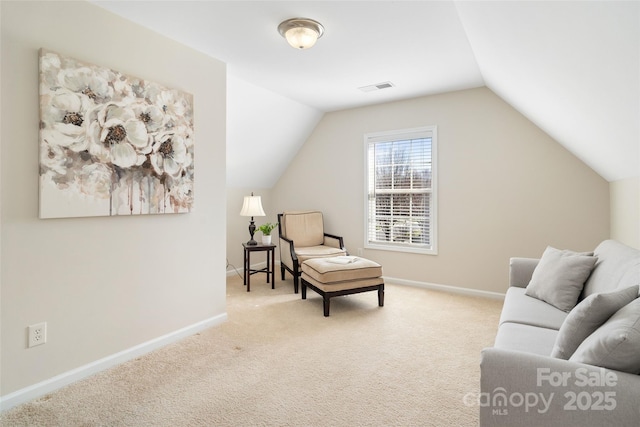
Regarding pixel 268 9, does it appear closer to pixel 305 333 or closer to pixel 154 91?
pixel 154 91

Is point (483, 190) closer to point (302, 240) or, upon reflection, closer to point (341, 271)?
point (341, 271)

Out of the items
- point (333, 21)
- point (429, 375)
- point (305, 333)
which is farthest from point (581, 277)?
point (333, 21)

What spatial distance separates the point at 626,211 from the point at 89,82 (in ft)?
13.5

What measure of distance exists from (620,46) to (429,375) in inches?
78.3

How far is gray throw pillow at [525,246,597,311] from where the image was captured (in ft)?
7.01

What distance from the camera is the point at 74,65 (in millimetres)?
2021

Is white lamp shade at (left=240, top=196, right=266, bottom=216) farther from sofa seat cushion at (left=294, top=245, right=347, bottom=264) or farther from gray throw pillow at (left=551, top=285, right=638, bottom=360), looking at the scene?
gray throw pillow at (left=551, top=285, right=638, bottom=360)

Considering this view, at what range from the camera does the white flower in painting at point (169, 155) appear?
2.48m

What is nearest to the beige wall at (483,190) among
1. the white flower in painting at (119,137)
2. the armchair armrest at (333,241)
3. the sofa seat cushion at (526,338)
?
the armchair armrest at (333,241)

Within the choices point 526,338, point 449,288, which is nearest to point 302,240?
point 449,288

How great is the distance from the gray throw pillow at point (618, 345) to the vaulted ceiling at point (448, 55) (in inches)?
42.1

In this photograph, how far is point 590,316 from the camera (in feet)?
4.32

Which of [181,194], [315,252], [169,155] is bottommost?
[315,252]

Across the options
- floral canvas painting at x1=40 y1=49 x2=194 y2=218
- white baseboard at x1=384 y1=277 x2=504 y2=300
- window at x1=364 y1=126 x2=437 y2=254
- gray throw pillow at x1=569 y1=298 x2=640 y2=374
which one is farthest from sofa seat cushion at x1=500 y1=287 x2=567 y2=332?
floral canvas painting at x1=40 y1=49 x2=194 y2=218
